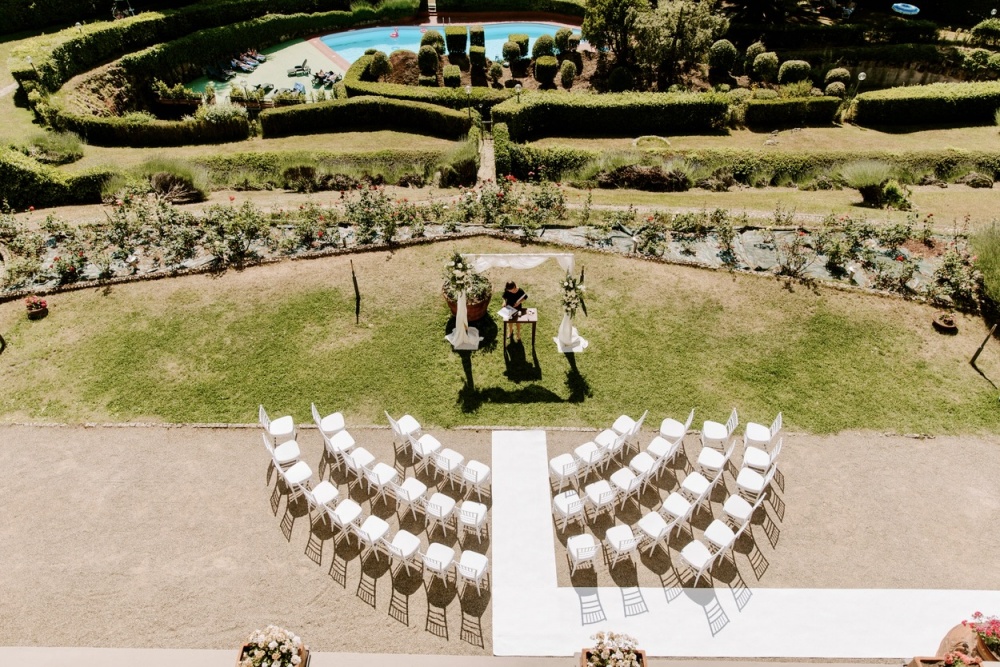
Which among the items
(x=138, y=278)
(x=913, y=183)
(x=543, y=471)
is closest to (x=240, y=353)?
(x=138, y=278)

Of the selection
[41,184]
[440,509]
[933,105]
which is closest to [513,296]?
[440,509]

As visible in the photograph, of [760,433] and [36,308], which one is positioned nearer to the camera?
[760,433]

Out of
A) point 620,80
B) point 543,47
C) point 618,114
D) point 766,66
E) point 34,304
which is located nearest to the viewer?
point 34,304

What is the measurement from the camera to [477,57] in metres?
35.7

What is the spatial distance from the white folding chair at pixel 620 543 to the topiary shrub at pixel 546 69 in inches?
1197

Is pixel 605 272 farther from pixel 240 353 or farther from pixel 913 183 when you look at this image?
pixel 913 183

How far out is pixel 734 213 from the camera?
18.1 meters

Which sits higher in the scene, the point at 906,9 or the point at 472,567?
the point at 906,9

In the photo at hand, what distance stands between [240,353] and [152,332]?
260 cm

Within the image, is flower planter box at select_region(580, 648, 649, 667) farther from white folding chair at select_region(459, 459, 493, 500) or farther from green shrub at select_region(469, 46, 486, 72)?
green shrub at select_region(469, 46, 486, 72)

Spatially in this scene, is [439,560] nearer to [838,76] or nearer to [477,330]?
[477,330]

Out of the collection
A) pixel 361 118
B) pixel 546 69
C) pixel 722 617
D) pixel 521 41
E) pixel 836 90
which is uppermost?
pixel 521 41

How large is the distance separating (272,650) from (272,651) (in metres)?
0.02

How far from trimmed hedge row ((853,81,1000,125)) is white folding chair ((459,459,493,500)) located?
28.8 m
